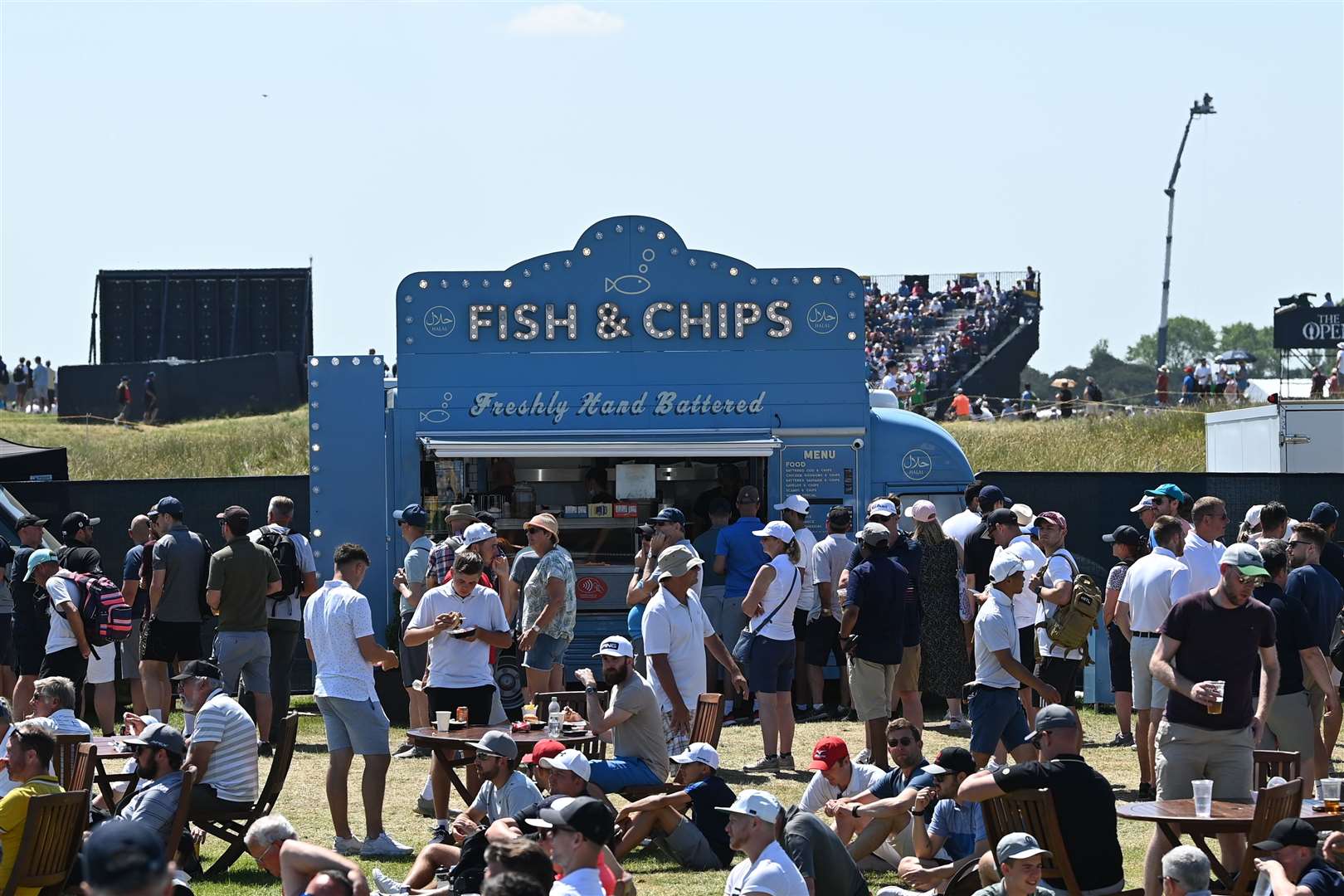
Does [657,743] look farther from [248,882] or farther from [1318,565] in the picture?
[1318,565]

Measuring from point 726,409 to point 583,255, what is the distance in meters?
1.58

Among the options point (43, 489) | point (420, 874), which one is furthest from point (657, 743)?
point (43, 489)

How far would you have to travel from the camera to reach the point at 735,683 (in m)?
9.36

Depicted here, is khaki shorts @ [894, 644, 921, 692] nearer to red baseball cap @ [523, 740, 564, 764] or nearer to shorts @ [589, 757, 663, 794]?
shorts @ [589, 757, 663, 794]

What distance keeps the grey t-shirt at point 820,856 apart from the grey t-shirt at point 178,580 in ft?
20.1

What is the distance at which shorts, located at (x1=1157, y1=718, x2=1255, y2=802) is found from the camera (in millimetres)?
7004

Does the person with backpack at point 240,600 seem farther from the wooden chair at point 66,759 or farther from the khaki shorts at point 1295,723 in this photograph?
the khaki shorts at point 1295,723

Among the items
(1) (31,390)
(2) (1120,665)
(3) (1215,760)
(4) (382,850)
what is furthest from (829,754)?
(1) (31,390)

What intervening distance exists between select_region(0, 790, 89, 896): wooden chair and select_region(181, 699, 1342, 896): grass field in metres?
0.99

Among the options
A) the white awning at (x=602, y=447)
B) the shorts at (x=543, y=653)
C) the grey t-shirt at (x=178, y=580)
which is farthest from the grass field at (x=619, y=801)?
the white awning at (x=602, y=447)

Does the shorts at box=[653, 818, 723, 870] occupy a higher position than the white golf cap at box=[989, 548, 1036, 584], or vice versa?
the white golf cap at box=[989, 548, 1036, 584]

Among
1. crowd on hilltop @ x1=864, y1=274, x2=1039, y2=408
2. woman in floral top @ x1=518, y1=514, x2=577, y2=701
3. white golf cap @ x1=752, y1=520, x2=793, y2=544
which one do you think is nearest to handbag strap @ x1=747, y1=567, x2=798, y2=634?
white golf cap @ x1=752, y1=520, x2=793, y2=544

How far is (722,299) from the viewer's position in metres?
13.2

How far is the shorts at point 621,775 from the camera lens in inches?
313
